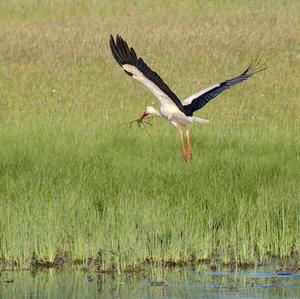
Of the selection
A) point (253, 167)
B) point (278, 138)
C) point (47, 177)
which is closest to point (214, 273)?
point (47, 177)

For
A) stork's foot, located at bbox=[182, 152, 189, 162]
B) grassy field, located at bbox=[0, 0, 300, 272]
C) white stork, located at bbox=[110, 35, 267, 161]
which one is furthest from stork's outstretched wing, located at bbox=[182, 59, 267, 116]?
grassy field, located at bbox=[0, 0, 300, 272]

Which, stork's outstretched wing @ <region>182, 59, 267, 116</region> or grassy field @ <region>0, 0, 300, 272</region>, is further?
stork's outstretched wing @ <region>182, 59, 267, 116</region>

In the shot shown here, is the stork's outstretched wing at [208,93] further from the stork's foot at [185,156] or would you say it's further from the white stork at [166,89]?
the stork's foot at [185,156]

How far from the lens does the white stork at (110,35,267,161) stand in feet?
39.3

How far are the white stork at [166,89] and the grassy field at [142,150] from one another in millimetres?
467

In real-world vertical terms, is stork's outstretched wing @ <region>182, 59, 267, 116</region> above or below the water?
above

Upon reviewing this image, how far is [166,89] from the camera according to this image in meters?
12.8

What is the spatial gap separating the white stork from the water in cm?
326

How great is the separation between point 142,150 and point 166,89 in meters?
1.78

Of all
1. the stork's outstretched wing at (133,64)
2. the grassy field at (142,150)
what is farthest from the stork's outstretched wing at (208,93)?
the stork's outstretched wing at (133,64)

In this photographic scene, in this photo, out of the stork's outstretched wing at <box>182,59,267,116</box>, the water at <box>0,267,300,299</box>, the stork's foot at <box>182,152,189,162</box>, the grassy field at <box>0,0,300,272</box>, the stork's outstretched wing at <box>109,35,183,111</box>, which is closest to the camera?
the water at <box>0,267,300,299</box>

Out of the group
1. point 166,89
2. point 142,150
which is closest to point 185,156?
point 142,150

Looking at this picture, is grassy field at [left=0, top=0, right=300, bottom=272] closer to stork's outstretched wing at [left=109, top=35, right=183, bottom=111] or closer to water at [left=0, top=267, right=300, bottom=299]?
water at [left=0, top=267, right=300, bottom=299]

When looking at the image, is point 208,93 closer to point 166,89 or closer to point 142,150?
point 166,89
